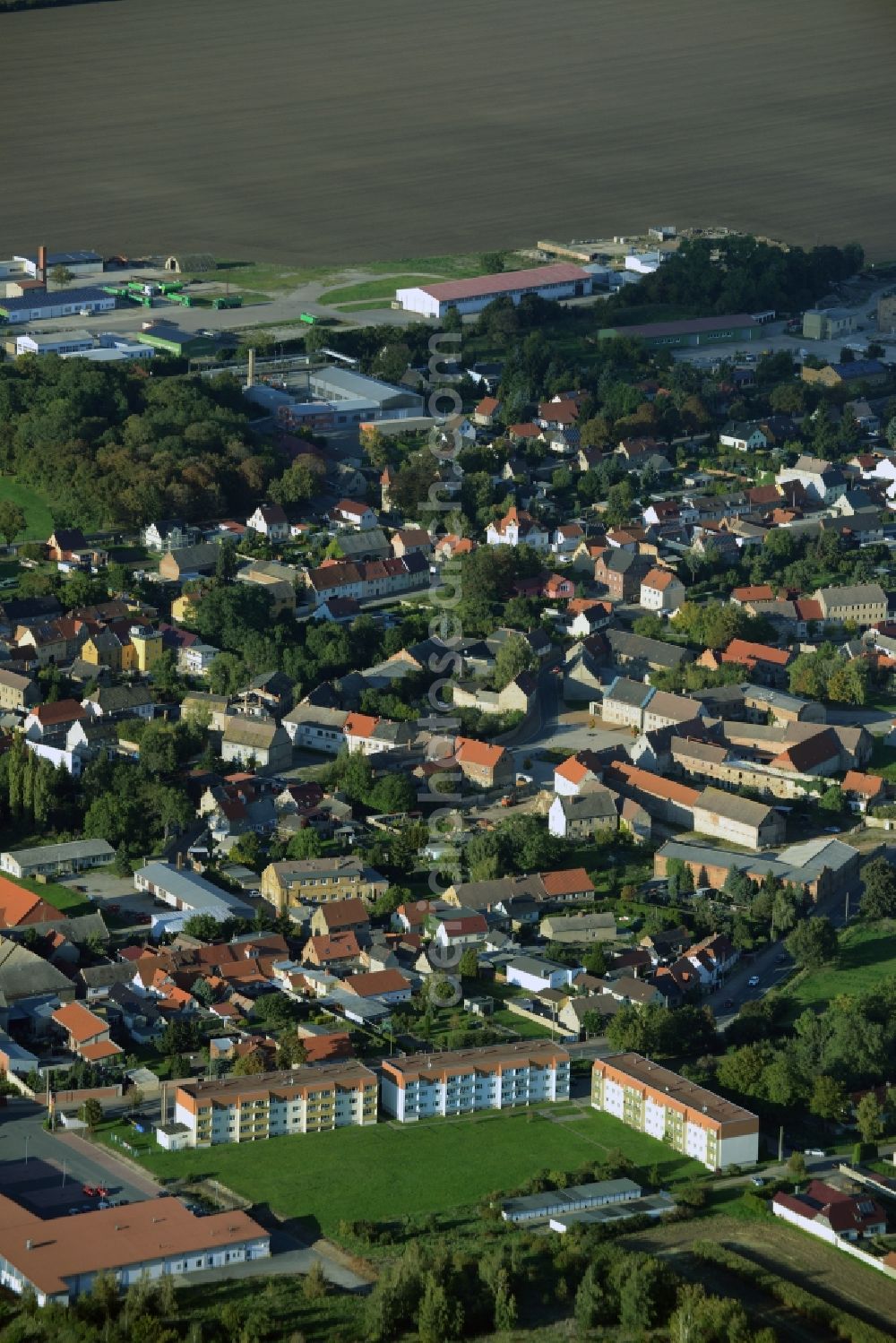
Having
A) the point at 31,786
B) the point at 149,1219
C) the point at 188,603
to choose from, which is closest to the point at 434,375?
the point at 188,603

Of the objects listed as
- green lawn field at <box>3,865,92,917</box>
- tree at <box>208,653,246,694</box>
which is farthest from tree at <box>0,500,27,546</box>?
green lawn field at <box>3,865,92,917</box>

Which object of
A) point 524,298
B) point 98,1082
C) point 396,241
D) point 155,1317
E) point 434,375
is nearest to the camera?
point 155,1317

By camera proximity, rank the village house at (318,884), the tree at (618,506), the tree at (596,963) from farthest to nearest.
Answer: the tree at (618,506)
the village house at (318,884)
the tree at (596,963)

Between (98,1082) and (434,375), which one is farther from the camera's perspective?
(434,375)

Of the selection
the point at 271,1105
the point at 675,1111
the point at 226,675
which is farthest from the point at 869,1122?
the point at 226,675

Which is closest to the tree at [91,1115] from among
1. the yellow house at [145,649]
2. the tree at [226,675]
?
the tree at [226,675]

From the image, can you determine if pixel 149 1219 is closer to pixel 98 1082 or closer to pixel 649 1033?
pixel 98 1082

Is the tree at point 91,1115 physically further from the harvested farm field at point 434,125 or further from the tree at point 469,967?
the harvested farm field at point 434,125

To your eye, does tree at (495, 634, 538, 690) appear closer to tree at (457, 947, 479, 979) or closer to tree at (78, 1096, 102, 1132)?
tree at (457, 947, 479, 979)

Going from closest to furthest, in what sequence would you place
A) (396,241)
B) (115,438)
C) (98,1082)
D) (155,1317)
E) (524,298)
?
(155,1317) → (98,1082) → (115,438) → (524,298) → (396,241)
